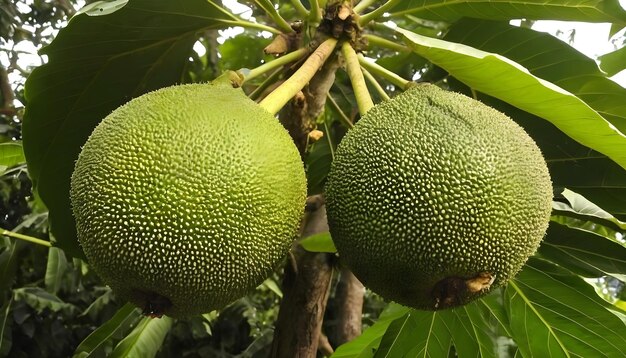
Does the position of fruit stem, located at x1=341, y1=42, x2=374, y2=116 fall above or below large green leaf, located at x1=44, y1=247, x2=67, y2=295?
above

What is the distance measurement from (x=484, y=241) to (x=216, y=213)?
32 centimetres

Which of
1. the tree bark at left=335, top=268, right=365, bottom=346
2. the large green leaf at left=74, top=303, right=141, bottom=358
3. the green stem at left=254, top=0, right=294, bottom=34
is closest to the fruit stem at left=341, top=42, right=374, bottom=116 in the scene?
the green stem at left=254, top=0, right=294, bottom=34

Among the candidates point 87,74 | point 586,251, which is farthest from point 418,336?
point 87,74

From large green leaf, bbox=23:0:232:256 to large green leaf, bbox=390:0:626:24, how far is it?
408mm

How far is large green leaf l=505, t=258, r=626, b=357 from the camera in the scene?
47.3 inches

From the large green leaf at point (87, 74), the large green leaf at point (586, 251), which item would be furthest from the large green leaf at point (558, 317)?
the large green leaf at point (87, 74)

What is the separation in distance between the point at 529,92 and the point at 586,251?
1.51 feet

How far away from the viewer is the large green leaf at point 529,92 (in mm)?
839

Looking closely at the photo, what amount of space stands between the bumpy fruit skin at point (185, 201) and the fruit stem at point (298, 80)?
0.30 feet

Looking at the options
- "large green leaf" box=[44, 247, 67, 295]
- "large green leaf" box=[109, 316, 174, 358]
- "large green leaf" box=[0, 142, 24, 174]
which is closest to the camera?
"large green leaf" box=[109, 316, 174, 358]

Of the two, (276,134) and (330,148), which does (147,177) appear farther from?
(330,148)

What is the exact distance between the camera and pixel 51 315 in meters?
2.74

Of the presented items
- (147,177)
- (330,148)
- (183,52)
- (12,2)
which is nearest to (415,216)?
(147,177)

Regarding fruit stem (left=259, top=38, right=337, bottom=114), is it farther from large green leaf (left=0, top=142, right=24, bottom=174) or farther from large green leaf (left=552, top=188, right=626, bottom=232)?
large green leaf (left=0, top=142, right=24, bottom=174)
